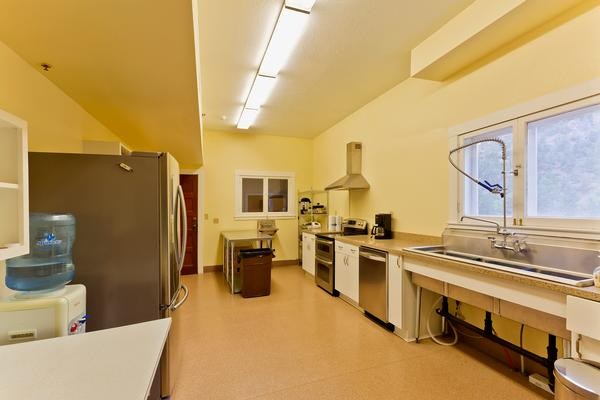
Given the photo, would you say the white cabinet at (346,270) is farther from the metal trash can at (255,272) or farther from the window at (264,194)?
the window at (264,194)

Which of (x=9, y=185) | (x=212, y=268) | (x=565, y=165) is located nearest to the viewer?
(x=9, y=185)

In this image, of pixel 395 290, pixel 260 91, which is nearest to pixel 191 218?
pixel 260 91

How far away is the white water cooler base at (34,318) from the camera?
123 cm

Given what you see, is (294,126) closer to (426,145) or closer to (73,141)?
(426,145)

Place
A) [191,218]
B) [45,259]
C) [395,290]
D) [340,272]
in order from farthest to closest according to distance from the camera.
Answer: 1. [191,218]
2. [340,272]
3. [395,290]
4. [45,259]

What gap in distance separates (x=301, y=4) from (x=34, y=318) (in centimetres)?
255

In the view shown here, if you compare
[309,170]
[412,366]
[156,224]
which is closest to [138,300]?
[156,224]

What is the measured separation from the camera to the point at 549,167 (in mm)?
2127

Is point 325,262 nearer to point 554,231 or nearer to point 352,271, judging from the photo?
point 352,271

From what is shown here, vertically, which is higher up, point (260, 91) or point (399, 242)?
point (260, 91)

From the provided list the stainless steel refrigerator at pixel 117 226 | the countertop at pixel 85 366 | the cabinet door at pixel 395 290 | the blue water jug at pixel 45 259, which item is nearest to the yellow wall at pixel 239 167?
the cabinet door at pixel 395 290

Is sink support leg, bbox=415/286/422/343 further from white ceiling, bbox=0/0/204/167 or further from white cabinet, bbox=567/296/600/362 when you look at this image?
white ceiling, bbox=0/0/204/167

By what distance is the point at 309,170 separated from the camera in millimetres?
6469

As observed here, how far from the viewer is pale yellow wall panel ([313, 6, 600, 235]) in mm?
1931
